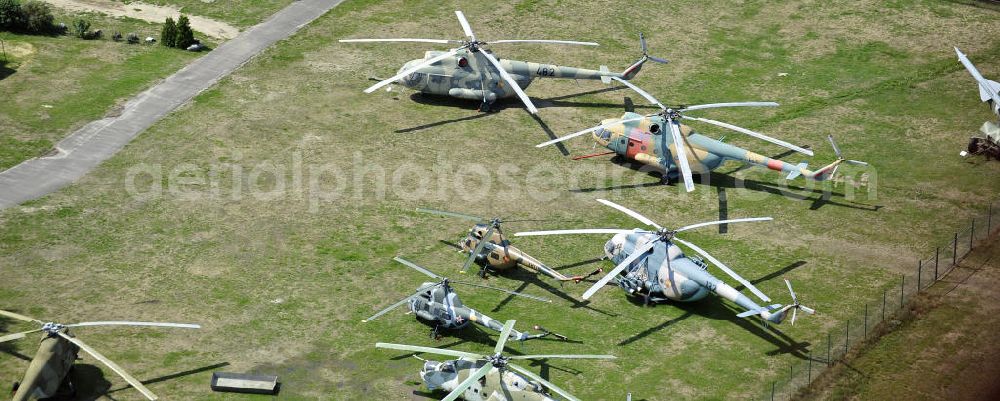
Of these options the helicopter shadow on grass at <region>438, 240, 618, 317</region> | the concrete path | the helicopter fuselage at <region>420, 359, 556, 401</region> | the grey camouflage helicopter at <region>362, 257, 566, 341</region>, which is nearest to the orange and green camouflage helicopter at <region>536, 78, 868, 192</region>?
the helicopter shadow on grass at <region>438, 240, 618, 317</region>

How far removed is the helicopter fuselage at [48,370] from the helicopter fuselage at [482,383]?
44.1 ft

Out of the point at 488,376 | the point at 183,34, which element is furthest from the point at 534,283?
the point at 183,34

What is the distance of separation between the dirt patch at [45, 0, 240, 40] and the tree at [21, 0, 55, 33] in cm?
340

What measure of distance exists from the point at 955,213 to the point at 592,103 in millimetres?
21938

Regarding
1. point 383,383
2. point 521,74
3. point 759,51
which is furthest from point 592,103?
point 383,383

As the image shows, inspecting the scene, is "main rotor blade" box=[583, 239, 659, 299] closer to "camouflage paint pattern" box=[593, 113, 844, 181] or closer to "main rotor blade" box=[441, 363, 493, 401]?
"main rotor blade" box=[441, 363, 493, 401]

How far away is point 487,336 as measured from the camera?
5012 cm

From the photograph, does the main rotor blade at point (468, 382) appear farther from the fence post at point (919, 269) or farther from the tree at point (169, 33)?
the tree at point (169, 33)

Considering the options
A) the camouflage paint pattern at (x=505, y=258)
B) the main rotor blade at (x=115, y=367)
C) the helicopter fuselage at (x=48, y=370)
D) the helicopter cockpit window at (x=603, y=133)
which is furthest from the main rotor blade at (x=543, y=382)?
the helicopter cockpit window at (x=603, y=133)

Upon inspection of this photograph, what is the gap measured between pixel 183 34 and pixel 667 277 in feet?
128

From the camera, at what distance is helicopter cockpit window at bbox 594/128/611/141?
63.8 m

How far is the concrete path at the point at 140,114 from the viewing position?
6109 centimetres

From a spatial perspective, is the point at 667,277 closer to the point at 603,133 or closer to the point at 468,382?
the point at 468,382

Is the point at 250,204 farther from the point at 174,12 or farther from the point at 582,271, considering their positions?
the point at 174,12
